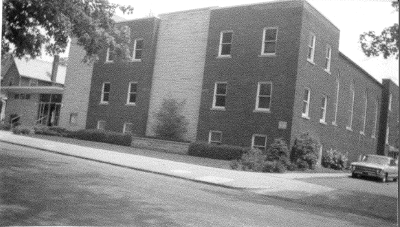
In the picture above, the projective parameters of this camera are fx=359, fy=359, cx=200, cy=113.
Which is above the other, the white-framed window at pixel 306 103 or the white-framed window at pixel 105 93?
the white-framed window at pixel 306 103

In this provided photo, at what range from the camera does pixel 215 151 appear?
17.0m

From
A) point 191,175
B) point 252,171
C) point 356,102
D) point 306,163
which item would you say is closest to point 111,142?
point 191,175

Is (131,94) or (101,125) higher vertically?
(131,94)

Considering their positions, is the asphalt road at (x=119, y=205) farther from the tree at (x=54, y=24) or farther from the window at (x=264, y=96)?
the window at (x=264, y=96)

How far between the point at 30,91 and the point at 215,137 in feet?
43.2

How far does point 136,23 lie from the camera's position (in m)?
8.55

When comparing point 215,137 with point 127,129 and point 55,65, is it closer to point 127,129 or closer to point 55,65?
point 127,129

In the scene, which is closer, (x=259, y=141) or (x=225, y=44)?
(x=259, y=141)

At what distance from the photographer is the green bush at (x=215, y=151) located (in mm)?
16156

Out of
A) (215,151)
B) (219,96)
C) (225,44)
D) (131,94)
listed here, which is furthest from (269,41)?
(131,94)

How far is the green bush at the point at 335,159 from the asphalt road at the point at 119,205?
15.7 feet

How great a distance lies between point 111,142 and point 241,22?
1375 centimetres

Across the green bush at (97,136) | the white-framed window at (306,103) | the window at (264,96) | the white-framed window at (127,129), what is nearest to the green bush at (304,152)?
the white-framed window at (306,103)

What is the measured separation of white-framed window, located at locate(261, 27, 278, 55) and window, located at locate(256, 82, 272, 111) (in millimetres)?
1639
